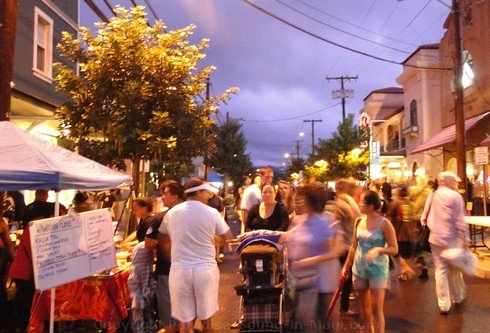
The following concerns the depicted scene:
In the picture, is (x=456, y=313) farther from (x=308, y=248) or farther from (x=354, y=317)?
(x=308, y=248)

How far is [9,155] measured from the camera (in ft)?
18.9

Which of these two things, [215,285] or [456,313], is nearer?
[215,285]

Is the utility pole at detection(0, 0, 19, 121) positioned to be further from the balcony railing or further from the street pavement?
the balcony railing

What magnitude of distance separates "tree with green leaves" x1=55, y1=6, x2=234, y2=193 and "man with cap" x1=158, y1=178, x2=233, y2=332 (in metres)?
5.72

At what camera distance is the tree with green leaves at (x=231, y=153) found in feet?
194

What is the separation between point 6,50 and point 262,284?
454 cm

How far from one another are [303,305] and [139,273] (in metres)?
2.30

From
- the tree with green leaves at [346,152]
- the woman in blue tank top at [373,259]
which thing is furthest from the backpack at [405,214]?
the tree with green leaves at [346,152]

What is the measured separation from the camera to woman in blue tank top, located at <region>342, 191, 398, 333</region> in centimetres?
591

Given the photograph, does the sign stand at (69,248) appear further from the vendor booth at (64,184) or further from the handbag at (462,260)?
the handbag at (462,260)

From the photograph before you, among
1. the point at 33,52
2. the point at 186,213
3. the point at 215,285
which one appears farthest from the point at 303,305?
the point at 33,52

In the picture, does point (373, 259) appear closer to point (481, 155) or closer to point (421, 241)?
point (421, 241)

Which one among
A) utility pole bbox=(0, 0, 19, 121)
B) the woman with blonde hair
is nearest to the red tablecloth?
utility pole bbox=(0, 0, 19, 121)

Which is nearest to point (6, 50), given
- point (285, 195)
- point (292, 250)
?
point (292, 250)
